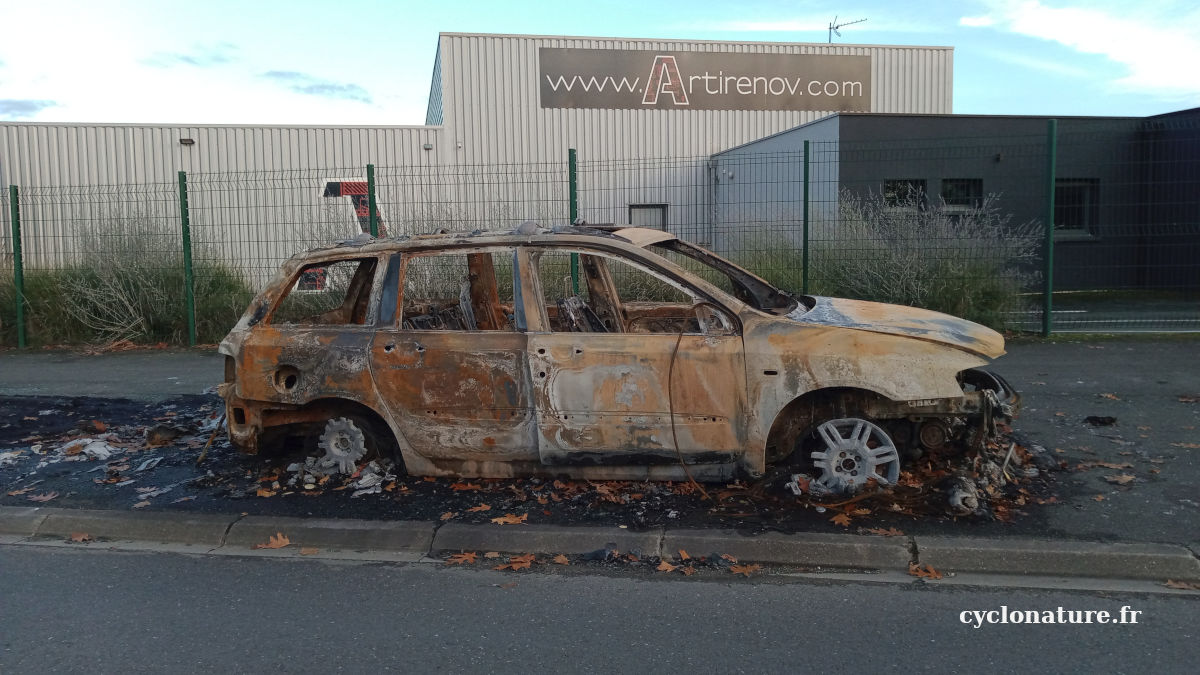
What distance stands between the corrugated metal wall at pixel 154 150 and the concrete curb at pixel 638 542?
15588 mm

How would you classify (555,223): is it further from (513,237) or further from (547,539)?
(547,539)

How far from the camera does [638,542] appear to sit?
493 cm

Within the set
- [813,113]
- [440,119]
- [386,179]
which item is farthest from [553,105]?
[386,179]

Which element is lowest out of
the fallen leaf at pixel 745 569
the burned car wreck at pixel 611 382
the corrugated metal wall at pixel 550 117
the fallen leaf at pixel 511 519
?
the fallen leaf at pixel 745 569

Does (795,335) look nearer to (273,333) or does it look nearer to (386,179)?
(273,333)

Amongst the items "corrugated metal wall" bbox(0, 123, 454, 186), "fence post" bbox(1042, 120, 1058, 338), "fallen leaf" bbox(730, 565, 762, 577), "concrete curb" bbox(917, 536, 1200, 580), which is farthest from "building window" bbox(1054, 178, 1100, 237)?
"fallen leaf" bbox(730, 565, 762, 577)

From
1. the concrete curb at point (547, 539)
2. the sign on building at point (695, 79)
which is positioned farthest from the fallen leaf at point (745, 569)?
the sign on building at point (695, 79)

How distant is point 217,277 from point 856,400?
10.2 meters

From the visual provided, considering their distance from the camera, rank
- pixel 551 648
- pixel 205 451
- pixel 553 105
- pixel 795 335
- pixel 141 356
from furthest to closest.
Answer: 1. pixel 553 105
2. pixel 141 356
3. pixel 205 451
4. pixel 795 335
5. pixel 551 648

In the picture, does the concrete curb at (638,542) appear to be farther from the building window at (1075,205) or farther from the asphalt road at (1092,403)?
the building window at (1075,205)

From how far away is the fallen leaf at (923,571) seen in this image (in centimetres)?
457

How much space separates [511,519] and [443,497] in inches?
24.8

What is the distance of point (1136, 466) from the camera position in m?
6.03

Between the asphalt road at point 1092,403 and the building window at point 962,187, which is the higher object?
the building window at point 962,187
